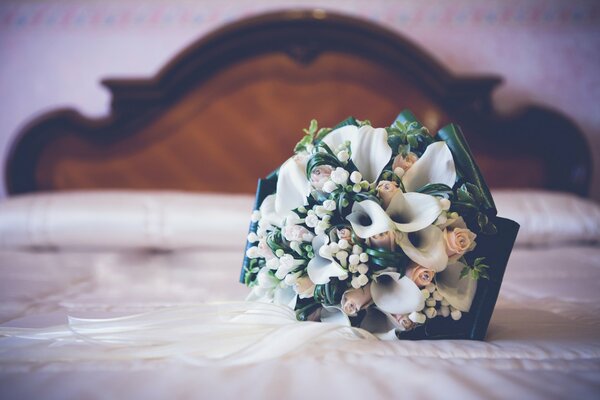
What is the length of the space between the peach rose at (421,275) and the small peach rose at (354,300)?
6cm

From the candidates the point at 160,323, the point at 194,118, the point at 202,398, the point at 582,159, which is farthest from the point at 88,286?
the point at 582,159

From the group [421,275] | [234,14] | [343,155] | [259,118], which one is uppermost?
[234,14]

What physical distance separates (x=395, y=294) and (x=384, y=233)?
7 cm

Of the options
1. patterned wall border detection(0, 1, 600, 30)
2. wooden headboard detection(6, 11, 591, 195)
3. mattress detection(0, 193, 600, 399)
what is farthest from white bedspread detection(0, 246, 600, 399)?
patterned wall border detection(0, 1, 600, 30)

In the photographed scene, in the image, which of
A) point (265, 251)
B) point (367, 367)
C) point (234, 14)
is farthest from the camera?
point (234, 14)

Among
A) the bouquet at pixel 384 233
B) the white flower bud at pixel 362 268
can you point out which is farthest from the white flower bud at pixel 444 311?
the white flower bud at pixel 362 268

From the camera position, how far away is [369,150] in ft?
1.67

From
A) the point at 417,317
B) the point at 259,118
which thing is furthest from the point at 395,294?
the point at 259,118

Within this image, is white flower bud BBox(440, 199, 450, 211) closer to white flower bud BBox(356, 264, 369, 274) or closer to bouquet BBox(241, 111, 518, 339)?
bouquet BBox(241, 111, 518, 339)

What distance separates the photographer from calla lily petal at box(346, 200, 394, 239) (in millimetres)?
438

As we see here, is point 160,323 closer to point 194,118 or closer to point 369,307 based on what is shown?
point 369,307

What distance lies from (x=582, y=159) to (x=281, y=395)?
5.23ft

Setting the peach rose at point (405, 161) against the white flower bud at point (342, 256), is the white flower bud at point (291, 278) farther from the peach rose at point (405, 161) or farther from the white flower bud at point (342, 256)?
the peach rose at point (405, 161)

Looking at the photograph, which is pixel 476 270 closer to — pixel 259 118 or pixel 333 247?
pixel 333 247
